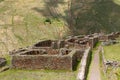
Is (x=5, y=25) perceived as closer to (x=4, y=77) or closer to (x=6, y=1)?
(x=6, y=1)

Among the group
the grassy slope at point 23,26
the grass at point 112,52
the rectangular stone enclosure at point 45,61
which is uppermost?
the rectangular stone enclosure at point 45,61

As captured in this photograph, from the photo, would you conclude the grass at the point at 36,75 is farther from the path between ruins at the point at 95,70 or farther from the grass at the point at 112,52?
the grass at the point at 112,52

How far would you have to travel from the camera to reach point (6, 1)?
10744cm

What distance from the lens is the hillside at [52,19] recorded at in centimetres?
8681

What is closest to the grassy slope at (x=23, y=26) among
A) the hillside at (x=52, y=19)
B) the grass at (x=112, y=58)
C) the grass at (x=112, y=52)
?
the hillside at (x=52, y=19)

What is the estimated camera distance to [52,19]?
96.2 meters

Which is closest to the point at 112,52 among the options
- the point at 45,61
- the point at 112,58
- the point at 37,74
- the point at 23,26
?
the point at 112,58

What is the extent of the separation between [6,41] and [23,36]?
17.0 feet

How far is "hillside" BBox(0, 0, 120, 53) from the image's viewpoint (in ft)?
285

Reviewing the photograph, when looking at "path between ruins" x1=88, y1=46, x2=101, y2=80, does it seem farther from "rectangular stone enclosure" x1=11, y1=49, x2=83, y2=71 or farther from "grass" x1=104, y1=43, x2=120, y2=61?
"rectangular stone enclosure" x1=11, y1=49, x2=83, y2=71

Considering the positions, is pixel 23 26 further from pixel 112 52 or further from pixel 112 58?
pixel 112 58

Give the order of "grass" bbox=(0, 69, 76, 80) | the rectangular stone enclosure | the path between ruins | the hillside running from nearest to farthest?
the path between ruins → "grass" bbox=(0, 69, 76, 80) → the rectangular stone enclosure → the hillside

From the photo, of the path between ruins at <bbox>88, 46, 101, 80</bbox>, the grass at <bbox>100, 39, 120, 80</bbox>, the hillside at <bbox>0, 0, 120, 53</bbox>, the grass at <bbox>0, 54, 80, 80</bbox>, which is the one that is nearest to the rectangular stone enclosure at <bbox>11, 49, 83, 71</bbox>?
the grass at <bbox>0, 54, 80, 80</bbox>

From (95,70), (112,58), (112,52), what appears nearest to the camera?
(95,70)
